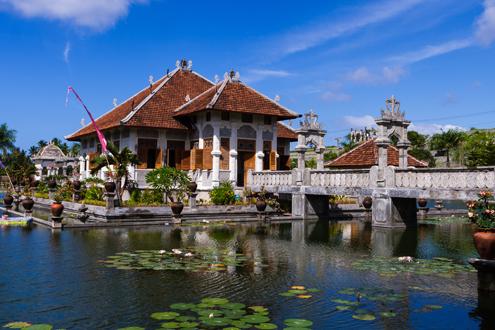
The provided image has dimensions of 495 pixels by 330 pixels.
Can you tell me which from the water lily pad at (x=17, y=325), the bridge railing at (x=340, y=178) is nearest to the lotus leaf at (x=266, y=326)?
the water lily pad at (x=17, y=325)

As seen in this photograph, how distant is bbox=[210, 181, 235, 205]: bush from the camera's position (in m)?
27.4

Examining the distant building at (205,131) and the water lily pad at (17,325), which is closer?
the water lily pad at (17,325)

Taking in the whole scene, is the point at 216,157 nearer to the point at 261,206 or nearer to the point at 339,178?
the point at 261,206

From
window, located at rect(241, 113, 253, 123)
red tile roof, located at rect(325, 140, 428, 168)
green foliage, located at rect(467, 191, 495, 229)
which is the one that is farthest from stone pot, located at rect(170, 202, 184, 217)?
green foliage, located at rect(467, 191, 495, 229)

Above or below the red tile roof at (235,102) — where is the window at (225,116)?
below

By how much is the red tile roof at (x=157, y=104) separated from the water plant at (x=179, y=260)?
15.4 meters

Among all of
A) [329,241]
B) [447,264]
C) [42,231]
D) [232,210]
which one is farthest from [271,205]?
[447,264]

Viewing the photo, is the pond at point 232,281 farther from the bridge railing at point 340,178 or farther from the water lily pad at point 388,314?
the bridge railing at point 340,178

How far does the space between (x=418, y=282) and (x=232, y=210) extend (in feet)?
51.7

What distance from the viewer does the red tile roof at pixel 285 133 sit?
35.0 m

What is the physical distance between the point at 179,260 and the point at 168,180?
506 inches

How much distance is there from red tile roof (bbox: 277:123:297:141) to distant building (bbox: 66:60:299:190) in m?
3.54

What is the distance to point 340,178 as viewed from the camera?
2398cm

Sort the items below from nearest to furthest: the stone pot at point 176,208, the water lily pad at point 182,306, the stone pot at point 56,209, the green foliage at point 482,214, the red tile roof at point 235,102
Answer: the water lily pad at point 182,306 → the green foliage at point 482,214 → the stone pot at point 56,209 → the stone pot at point 176,208 → the red tile roof at point 235,102
